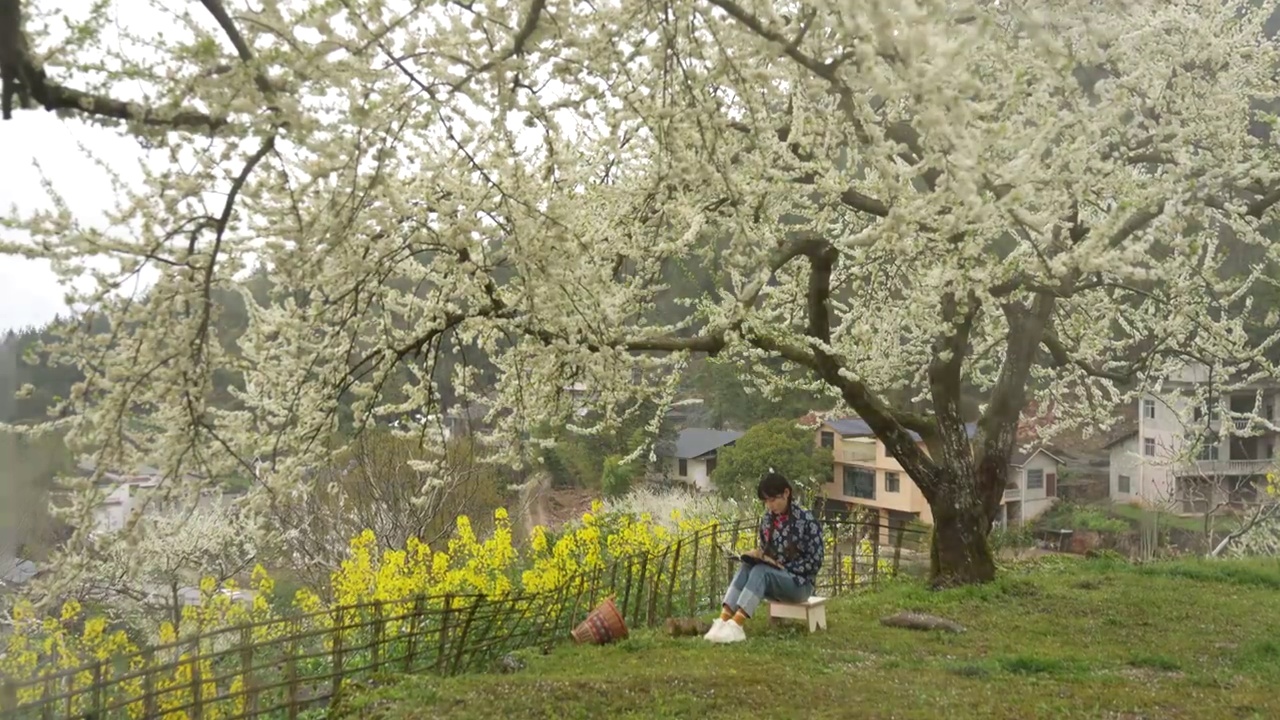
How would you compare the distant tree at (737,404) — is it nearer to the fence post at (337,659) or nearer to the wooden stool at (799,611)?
the wooden stool at (799,611)

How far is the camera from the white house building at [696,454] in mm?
17766

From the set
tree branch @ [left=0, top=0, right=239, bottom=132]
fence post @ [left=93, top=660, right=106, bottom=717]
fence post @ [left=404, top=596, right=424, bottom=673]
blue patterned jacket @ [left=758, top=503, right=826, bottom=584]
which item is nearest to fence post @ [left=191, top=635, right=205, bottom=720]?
fence post @ [left=93, top=660, right=106, bottom=717]

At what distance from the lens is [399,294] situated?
5004 millimetres

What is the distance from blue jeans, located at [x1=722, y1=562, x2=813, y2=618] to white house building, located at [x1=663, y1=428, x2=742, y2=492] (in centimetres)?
1172

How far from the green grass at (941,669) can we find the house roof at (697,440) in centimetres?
1038

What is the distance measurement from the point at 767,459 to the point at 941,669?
1162 cm

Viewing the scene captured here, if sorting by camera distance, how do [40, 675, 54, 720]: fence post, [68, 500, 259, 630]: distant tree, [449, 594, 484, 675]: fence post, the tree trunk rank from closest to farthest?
[40, 675, 54, 720]: fence post < [449, 594, 484, 675]: fence post < the tree trunk < [68, 500, 259, 630]: distant tree

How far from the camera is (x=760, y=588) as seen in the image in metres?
5.61

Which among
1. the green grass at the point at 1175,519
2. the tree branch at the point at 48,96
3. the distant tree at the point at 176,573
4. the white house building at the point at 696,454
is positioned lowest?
the distant tree at the point at 176,573

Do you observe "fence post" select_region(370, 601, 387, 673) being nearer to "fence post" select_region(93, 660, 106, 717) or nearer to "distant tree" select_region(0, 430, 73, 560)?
"fence post" select_region(93, 660, 106, 717)

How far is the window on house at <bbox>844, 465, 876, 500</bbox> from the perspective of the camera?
1777cm

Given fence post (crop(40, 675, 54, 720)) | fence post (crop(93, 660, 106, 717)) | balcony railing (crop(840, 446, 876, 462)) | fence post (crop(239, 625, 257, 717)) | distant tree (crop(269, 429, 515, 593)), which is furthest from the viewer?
balcony railing (crop(840, 446, 876, 462))

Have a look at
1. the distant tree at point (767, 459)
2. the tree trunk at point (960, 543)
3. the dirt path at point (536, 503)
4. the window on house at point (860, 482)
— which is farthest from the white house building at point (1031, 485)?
the tree trunk at point (960, 543)

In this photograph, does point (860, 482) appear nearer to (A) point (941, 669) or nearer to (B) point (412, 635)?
(A) point (941, 669)
